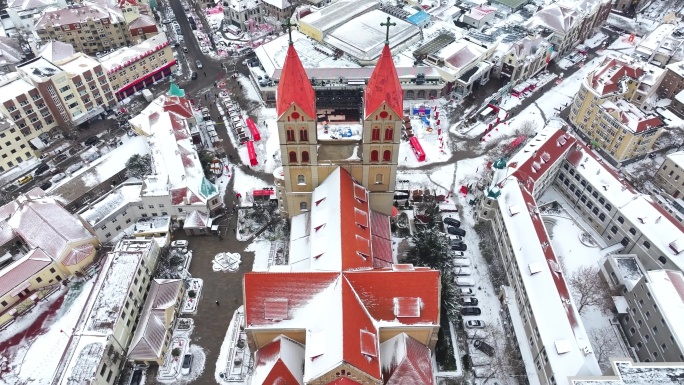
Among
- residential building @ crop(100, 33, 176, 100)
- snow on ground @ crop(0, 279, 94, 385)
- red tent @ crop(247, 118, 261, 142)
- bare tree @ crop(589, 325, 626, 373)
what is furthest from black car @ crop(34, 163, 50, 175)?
bare tree @ crop(589, 325, 626, 373)

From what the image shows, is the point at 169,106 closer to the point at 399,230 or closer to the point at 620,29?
the point at 399,230

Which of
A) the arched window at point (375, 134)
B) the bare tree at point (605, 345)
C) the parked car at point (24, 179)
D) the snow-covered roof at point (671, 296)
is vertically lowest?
the bare tree at point (605, 345)

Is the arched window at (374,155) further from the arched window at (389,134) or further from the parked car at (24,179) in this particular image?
the parked car at (24,179)

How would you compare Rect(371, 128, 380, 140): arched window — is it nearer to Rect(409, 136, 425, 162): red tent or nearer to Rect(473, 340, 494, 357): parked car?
Rect(473, 340, 494, 357): parked car

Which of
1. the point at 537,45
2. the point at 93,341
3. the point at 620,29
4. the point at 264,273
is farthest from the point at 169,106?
the point at 620,29

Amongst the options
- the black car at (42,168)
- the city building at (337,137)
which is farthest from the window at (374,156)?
the black car at (42,168)

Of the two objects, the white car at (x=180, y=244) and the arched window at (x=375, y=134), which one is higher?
the arched window at (x=375, y=134)

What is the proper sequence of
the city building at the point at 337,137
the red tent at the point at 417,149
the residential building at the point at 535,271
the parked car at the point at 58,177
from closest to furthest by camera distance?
the city building at the point at 337,137, the residential building at the point at 535,271, the parked car at the point at 58,177, the red tent at the point at 417,149
